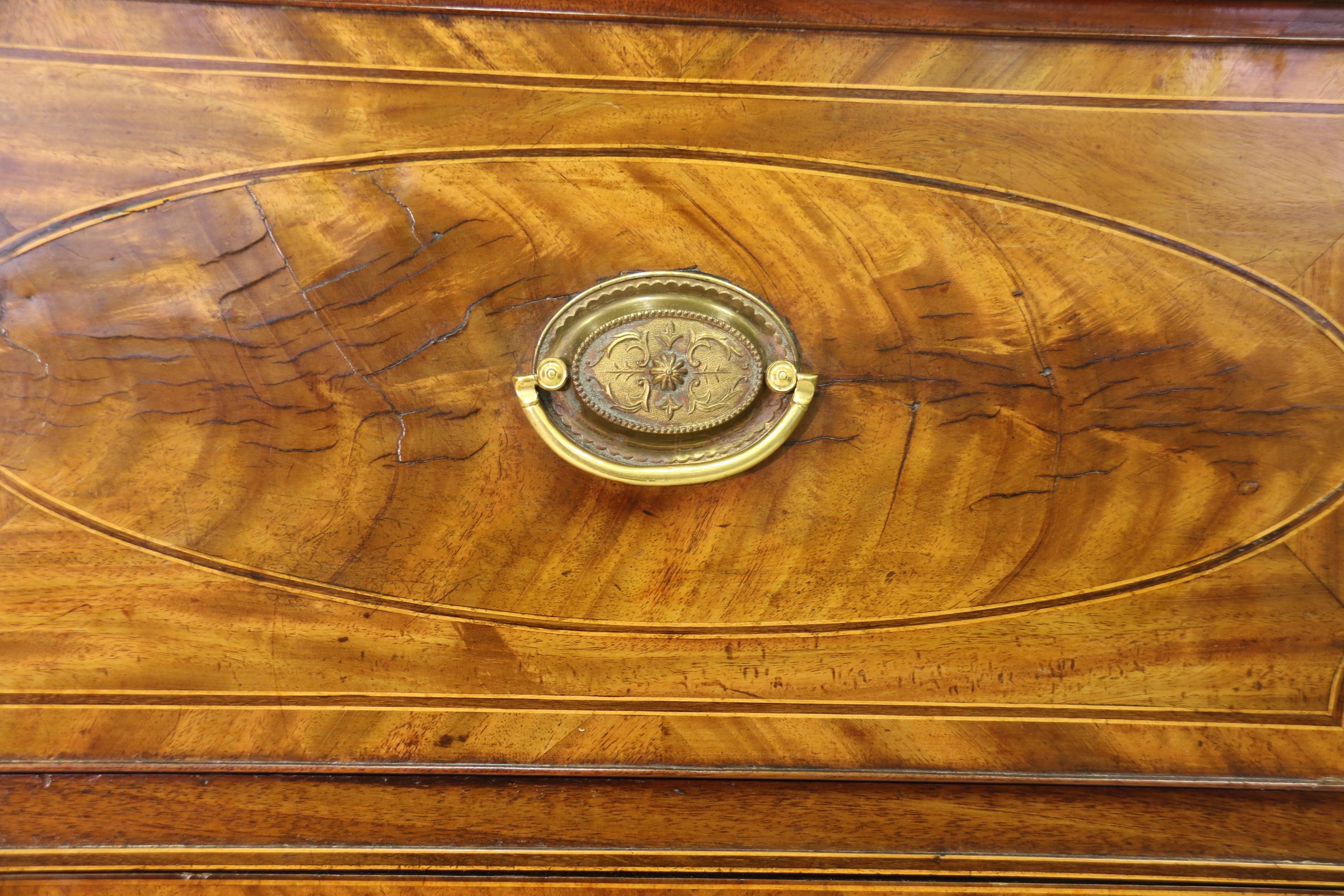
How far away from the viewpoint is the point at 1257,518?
1.19m

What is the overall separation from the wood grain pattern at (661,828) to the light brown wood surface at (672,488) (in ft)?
0.19

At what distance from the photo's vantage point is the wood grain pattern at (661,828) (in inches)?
46.4

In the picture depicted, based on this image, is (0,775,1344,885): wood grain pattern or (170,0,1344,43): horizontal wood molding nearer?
(170,0,1344,43): horizontal wood molding

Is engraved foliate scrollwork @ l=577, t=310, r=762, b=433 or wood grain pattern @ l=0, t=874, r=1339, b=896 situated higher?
engraved foliate scrollwork @ l=577, t=310, r=762, b=433

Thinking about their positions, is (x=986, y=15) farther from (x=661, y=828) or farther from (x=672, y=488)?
Answer: (x=661, y=828)

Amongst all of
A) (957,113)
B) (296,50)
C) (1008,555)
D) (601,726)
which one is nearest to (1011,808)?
(1008,555)

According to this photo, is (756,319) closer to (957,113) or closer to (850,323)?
A: (850,323)

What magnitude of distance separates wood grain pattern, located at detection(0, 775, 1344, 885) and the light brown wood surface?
6cm

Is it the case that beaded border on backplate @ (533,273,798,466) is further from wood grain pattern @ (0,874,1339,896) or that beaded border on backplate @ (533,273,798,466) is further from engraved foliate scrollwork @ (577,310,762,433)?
wood grain pattern @ (0,874,1339,896)

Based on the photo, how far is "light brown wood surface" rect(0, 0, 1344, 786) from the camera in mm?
1094

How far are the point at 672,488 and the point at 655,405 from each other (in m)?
0.14

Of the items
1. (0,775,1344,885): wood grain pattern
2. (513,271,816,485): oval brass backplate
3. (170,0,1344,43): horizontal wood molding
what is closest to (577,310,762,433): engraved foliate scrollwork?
(513,271,816,485): oval brass backplate

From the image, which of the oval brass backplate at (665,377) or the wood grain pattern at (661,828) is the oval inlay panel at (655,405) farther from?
the wood grain pattern at (661,828)

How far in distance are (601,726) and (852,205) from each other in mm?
944
